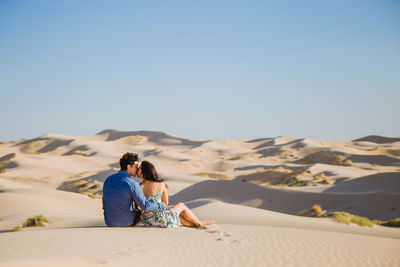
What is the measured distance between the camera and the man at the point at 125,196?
22.6 feet

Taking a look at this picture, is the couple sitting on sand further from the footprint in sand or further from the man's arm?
the footprint in sand

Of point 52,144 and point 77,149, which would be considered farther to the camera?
point 52,144

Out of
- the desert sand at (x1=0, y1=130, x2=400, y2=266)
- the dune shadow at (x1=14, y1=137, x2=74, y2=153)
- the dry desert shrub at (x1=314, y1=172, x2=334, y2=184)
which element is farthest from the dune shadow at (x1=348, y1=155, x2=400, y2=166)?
the dune shadow at (x1=14, y1=137, x2=74, y2=153)

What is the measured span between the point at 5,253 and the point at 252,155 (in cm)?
5328

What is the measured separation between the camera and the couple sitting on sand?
6949 millimetres

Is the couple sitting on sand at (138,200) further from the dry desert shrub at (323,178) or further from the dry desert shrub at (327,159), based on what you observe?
the dry desert shrub at (327,159)

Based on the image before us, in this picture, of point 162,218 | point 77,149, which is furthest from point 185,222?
point 77,149

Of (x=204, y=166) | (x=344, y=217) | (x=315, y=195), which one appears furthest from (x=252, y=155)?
(x=344, y=217)

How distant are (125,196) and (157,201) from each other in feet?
1.90

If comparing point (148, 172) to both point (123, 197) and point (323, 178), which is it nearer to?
point (123, 197)

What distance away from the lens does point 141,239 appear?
6.46 meters

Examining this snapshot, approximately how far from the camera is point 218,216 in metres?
11.8

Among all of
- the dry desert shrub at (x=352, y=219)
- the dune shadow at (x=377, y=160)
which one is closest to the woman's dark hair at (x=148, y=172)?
the dry desert shrub at (x=352, y=219)

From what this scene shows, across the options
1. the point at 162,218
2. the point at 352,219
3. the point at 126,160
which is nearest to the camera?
the point at 126,160
